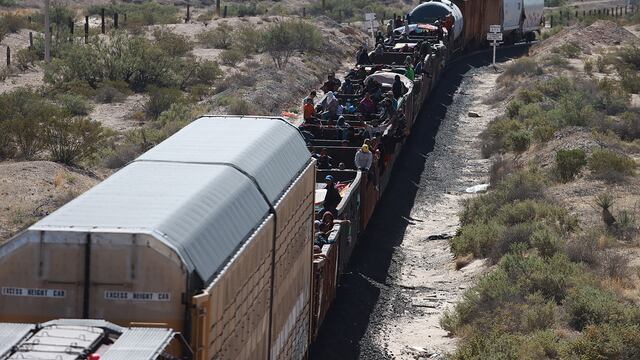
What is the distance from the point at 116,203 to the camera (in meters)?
10.0

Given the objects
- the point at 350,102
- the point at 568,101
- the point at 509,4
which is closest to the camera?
the point at 350,102

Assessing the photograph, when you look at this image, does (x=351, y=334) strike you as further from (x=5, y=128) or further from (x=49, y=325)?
(x=5, y=128)

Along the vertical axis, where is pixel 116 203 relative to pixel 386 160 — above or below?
above

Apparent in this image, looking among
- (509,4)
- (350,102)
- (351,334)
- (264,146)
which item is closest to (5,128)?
(350,102)

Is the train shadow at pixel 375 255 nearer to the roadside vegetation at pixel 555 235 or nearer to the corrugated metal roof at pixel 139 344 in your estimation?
the roadside vegetation at pixel 555 235

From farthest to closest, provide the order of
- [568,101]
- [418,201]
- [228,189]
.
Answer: [568,101]
[418,201]
[228,189]

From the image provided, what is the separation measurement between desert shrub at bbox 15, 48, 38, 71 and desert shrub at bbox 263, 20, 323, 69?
32.1 ft

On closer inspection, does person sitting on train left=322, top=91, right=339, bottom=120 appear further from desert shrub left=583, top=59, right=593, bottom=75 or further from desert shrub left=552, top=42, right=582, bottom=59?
desert shrub left=552, top=42, right=582, bottom=59

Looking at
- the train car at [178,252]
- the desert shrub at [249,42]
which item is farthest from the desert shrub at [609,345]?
the desert shrub at [249,42]

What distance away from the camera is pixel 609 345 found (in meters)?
14.7

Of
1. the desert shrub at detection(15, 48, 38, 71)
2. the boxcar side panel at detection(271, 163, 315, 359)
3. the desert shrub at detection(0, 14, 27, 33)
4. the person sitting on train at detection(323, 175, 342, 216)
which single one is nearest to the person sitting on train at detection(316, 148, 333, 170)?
the person sitting on train at detection(323, 175, 342, 216)

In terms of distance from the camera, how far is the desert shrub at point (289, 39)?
51.2 meters

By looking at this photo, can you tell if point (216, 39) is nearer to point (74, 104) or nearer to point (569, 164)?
point (74, 104)

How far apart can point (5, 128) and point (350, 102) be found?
331 inches
